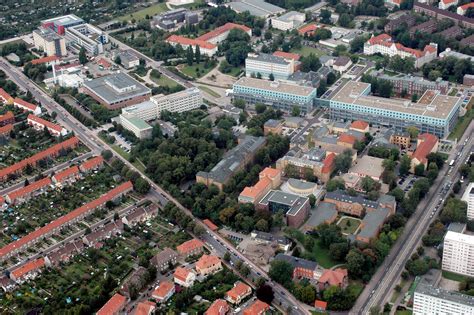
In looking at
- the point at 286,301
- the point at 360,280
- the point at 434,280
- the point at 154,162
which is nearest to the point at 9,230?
the point at 154,162

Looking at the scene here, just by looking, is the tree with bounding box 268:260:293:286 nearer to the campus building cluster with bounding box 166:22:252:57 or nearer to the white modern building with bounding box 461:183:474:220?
the white modern building with bounding box 461:183:474:220

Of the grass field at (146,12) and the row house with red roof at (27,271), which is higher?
the row house with red roof at (27,271)

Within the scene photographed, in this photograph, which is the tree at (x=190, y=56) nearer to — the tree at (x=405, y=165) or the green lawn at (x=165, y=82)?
the green lawn at (x=165, y=82)

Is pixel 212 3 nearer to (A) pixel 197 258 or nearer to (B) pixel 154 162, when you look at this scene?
(B) pixel 154 162

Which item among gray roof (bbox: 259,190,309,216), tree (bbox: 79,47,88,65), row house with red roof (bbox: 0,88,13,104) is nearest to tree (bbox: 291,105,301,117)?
gray roof (bbox: 259,190,309,216)

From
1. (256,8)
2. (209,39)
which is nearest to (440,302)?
(209,39)

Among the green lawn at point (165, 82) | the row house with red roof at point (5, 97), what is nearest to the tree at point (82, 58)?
the green lawn at point (165, 82)
